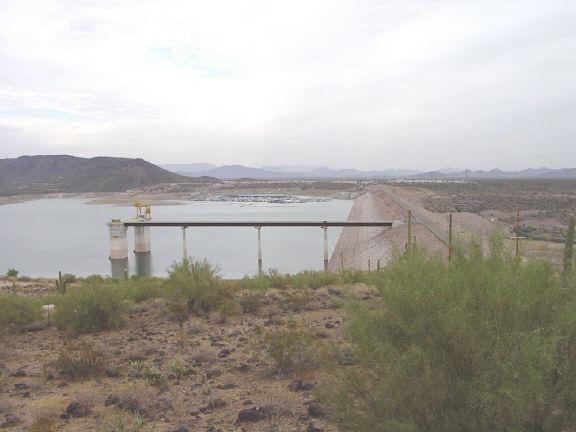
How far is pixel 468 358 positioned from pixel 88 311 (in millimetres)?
7555

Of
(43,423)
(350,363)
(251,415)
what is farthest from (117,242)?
(251,415)

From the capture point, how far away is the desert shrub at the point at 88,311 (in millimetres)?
8688

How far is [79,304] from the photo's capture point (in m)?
8.79

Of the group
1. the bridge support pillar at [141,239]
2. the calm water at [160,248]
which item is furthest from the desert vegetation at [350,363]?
the bridge support pillar at [141,239]

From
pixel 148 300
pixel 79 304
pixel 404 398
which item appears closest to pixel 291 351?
pixel 404 398

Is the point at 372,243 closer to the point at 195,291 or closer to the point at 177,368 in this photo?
the point at 195,291

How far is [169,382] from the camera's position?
5684 mm

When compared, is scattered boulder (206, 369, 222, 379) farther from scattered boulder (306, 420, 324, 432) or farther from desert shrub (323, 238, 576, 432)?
desert shrub (323, 238, 576, 432)

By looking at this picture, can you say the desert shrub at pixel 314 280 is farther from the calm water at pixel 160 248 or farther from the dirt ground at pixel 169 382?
the calm water at pixel 160 248

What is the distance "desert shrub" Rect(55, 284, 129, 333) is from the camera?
8688 millimetres

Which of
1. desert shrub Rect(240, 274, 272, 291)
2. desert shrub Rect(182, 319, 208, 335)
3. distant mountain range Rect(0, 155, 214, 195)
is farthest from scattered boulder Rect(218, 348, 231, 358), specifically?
distant mountain range Rect(0, 155, 214, 195)

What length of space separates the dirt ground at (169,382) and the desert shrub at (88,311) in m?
0.24

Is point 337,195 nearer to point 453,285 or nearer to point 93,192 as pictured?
point 93,192

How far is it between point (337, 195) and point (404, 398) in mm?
120692
